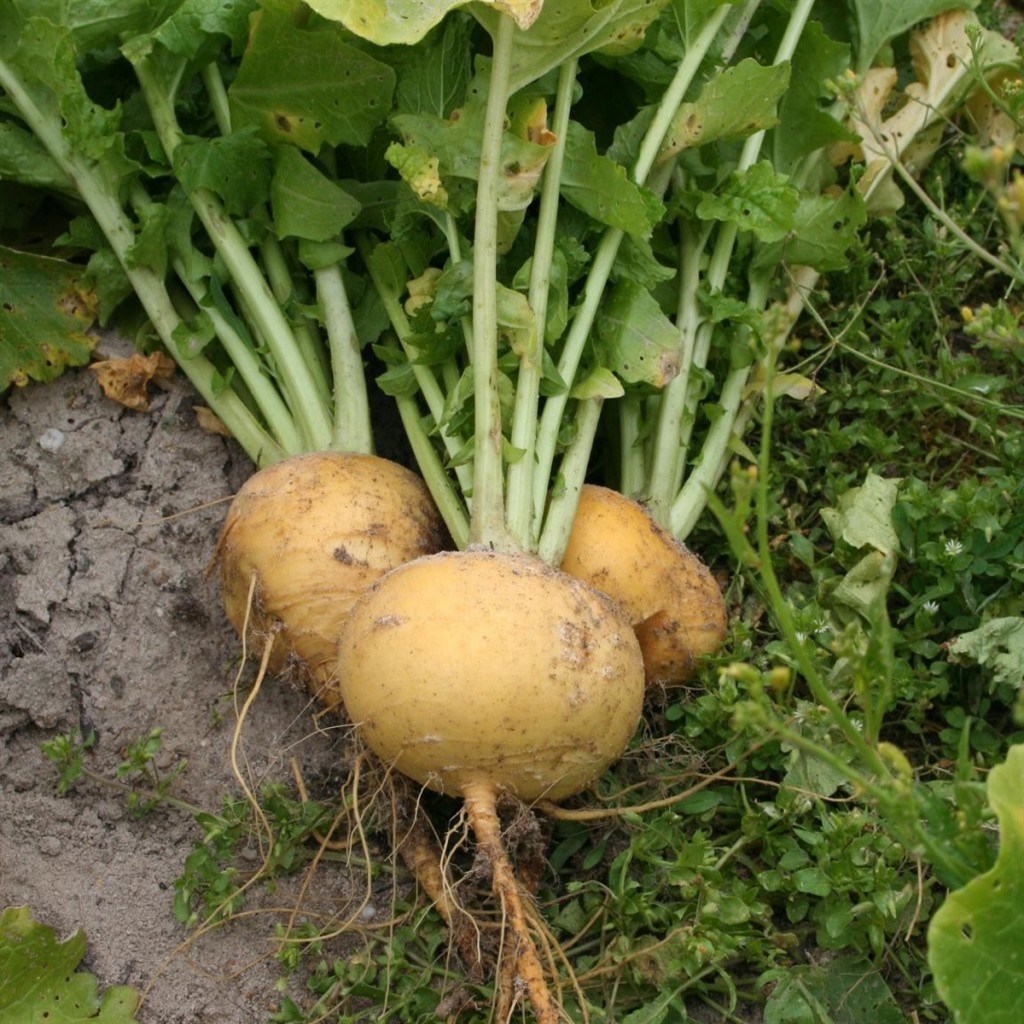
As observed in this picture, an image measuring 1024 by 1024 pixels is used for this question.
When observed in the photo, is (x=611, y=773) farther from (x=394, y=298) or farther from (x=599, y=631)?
(x=394, y=298)

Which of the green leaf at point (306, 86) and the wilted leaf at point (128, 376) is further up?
the green leaf at point (306, 86)

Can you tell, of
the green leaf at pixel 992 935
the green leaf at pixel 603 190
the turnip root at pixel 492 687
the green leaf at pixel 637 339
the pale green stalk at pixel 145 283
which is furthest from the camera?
the pale green stalk at pixel 145 283

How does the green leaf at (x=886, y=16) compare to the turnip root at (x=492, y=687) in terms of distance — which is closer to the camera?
the turnip root at (x=492, y=687)

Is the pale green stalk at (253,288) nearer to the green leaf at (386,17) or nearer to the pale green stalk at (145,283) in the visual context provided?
the pale green stalk at (145,283)

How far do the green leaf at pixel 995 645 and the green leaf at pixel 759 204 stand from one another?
872mm

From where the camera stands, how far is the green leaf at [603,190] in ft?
7.49

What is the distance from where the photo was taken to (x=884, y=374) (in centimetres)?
277

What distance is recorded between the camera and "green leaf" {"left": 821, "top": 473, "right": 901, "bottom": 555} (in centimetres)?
244

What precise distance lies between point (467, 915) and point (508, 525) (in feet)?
2.28

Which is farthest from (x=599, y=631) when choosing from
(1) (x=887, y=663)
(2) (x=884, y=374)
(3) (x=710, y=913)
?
(2) (x=884, y=374)

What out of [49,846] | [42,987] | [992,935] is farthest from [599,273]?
[42,987]

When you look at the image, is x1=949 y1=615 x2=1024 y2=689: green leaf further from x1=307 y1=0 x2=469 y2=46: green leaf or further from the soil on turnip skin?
x1=307 y1=0 x2=469 y2=46: green leaf

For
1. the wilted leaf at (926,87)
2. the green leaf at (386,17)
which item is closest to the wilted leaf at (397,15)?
the green leaf at (386,17)

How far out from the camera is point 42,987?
2092 mm
